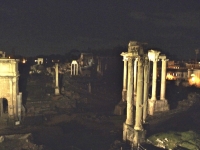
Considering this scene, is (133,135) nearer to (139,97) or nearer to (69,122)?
(139,97)

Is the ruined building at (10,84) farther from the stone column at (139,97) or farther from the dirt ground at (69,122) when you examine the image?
the stone column at (139,97)

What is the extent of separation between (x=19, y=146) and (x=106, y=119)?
12741 millimetres

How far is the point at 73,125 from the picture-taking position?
32.8 m

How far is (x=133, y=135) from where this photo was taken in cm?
2162

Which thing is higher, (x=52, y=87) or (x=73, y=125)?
(x=52, y=87)

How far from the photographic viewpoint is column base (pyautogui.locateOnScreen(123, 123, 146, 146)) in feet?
68.7

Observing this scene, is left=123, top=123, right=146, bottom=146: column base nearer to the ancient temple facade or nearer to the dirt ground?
the dirt ground

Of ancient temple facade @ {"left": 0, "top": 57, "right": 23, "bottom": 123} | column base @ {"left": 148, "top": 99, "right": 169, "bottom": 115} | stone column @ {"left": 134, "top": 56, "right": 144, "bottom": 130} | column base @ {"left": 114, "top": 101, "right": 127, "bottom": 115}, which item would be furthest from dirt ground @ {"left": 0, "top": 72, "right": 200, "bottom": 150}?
stone column @ {"left": 134, "top": 56, "right": 144, "bottom": 130}

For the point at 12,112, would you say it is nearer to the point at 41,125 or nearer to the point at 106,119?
the point at 41,125

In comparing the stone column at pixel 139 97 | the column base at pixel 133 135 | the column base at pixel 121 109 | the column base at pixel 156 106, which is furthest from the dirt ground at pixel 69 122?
the stone column at pixel 139 97

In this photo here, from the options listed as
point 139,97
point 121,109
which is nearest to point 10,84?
point 121,109

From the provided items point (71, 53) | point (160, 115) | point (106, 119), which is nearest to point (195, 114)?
point (160, 115)

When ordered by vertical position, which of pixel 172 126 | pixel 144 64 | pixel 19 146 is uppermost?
pixel 144 64

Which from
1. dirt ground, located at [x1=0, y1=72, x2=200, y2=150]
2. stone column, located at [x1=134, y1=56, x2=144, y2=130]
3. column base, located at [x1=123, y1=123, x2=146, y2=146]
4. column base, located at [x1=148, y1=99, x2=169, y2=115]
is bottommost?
dirt ground, located at [x1=0, y1=72, x2=200, y2=150]
